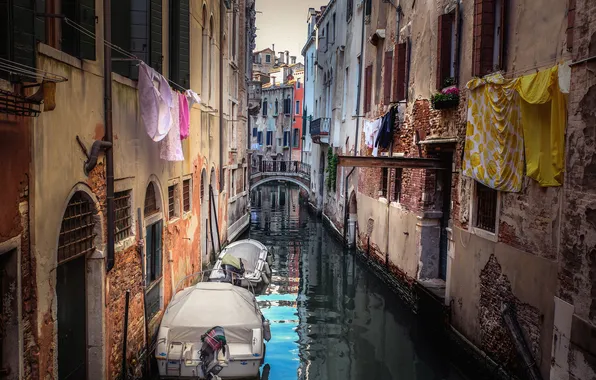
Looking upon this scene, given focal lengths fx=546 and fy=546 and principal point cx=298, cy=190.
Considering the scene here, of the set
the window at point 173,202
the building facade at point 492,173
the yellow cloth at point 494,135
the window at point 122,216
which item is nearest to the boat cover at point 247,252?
the building facade at point 492,173

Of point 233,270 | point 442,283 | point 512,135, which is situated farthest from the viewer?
point 233,270

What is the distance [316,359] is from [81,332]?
4.43 metres

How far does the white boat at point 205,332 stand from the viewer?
7211 millimetres

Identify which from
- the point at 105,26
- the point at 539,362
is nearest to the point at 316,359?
the point at 539,362

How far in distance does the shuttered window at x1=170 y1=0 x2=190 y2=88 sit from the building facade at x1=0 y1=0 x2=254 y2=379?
0.07 ft

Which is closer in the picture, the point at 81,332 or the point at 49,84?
the point at 49,84

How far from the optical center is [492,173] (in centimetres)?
742

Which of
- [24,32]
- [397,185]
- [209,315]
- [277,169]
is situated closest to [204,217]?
[397,185]

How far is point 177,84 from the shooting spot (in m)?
9.38

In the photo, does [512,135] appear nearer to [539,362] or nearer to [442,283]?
[539,362]

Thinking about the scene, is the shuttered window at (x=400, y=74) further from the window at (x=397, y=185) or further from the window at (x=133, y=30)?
the window at (x=133, y=30)

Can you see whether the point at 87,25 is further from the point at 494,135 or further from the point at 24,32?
the point at 494,135

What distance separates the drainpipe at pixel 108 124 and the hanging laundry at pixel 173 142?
6.03ft

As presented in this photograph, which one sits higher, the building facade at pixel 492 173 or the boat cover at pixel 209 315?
the building facade at pixel 492 173
